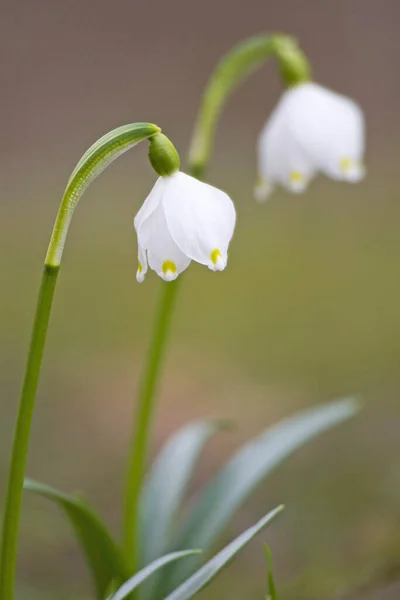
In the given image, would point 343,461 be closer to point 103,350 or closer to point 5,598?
point 103,350

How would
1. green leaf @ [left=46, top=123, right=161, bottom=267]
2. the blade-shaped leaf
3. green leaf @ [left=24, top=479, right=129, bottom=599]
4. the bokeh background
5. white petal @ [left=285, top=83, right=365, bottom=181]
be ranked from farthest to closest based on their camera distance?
the bokeh background
the blade-shaped leaf
white petal @ [left=285, top=83, right=365, bottom=181]
green leaf @ [left=24, top=479, right=129, bottom=599]
green leaf @ [left=46, top=123, right=161, bottom=267]

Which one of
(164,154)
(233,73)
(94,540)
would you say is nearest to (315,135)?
(233,73)

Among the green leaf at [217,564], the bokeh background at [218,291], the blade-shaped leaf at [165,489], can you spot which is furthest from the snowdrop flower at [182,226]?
the bokeh background at [218,291]

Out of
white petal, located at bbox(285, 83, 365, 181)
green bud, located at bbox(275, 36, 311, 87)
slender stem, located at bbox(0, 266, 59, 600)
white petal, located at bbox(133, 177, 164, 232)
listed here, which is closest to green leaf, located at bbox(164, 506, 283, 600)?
slender stem, located at bbox(0, 266, 59, 600)

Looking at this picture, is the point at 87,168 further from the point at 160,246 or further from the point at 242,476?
the point at 242,476

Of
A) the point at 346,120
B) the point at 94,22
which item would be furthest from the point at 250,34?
the point at 346,120

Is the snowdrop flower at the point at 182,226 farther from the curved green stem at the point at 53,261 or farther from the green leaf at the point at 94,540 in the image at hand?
the green leaf at the point at 94,540

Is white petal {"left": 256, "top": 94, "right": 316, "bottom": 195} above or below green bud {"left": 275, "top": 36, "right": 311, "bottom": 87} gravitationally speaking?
below

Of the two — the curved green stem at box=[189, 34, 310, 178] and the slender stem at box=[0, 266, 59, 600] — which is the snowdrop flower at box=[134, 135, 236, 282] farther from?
the curved green stem at box=[189, 34, 310, 178]
